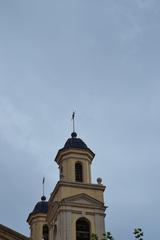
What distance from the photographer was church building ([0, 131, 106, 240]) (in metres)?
45.8

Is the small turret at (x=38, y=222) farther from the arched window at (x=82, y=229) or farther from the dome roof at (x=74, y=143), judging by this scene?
the arched window at (x=82, y=229)

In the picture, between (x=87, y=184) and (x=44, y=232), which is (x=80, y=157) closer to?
(x=87, y=184)

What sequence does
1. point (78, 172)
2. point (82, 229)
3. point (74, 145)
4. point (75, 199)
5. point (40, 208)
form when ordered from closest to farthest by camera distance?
point (82, 229)
point (75, 199)
point (78, 172)
point (74, 145)
point (40, 208)

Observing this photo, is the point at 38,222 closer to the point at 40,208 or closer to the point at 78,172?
the point at 40,208

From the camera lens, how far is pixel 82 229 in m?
46.0

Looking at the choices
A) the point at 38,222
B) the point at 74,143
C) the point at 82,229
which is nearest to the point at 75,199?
the point at 82,229

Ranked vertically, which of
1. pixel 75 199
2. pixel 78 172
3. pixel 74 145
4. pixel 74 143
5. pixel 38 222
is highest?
pixel 74 143

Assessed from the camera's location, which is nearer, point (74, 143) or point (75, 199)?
point (75, 199)

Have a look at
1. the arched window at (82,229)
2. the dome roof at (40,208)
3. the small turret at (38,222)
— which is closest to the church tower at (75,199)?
the arched window at (82,229)

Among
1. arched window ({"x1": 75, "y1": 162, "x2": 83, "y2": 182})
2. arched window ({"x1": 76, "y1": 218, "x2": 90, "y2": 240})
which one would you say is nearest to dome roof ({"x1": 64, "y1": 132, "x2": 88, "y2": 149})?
arched window ({"x1": 75, "y1": 162, "x2": 83, "y2": 182})

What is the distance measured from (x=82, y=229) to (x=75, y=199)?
201cm

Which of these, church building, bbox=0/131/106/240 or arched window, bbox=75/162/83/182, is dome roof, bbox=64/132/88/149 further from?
arched window, bbox=75/162/83/182

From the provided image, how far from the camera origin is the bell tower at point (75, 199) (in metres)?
45.8

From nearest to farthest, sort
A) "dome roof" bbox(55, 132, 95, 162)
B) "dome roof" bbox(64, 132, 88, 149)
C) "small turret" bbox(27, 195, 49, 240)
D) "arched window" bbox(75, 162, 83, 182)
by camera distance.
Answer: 1. "arched window" bbox(75, 162, 83, 182)
2. "dome roof" bbox(55, 132, 95, 162)
3. "dome roof" bbox(64, 132, 88, 149)
4. "small turret" bbox(27, 195, 49, 240)
